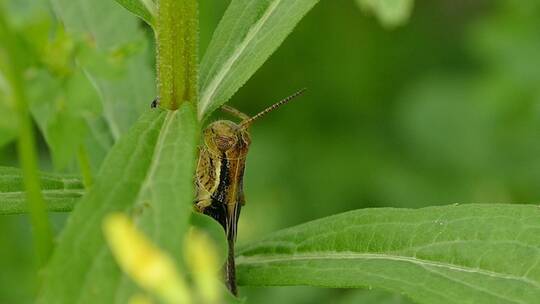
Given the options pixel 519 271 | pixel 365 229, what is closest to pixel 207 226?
pixel 365 229

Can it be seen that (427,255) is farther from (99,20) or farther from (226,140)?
(99,20)

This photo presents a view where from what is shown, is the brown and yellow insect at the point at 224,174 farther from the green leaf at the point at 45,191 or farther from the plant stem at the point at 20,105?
the plant stem at the point at 20,105

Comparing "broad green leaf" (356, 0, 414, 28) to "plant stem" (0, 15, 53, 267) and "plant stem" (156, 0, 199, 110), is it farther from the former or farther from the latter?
"plant stem" (0, 15, 53, 267)

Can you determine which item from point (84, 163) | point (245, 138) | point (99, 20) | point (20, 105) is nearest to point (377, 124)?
point (99, 20)

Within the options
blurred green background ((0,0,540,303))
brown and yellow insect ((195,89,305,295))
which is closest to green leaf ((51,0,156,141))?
brown and yellow insect ((195,89,305,295))

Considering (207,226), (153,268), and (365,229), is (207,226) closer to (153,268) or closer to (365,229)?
(365,229)
